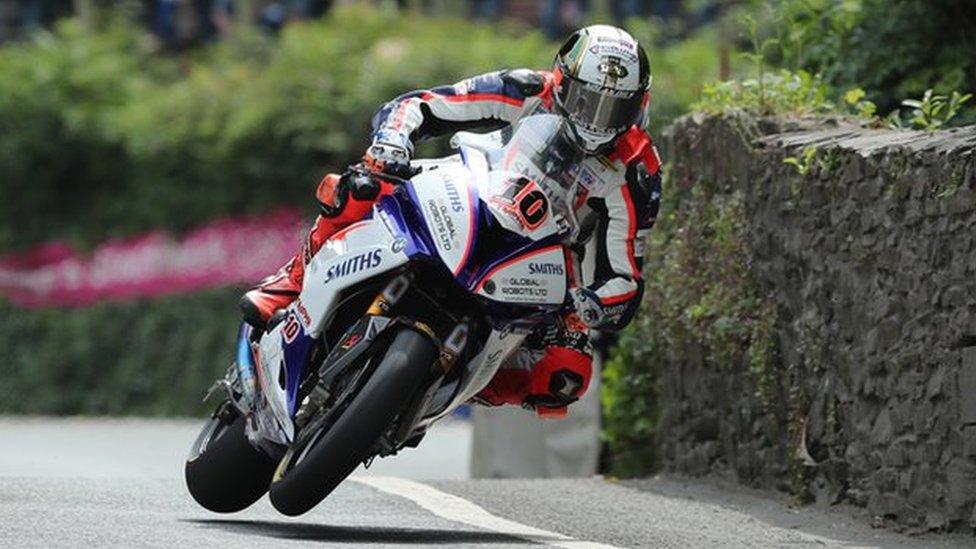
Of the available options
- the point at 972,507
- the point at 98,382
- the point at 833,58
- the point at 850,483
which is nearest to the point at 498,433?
the point at 833,58

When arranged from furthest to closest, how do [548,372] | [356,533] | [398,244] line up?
[548,372], [356,533], [398,244]

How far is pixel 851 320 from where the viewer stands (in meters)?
10.5

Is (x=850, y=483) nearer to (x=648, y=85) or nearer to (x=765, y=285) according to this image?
(x=765, y=285)

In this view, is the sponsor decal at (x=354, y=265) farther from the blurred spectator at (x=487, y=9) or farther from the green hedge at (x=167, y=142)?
the blurred spectator at (x=487, y=9)

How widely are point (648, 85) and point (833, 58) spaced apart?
4343 mm

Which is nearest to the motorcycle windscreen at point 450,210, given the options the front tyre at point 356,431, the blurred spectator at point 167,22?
the front tyre at point 356,431

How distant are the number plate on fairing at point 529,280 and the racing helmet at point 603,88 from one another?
0.51 meters

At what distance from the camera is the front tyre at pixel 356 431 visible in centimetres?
839

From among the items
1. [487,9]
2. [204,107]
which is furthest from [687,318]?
[487,9]

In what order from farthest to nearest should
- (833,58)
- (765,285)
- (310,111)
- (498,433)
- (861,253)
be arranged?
(310,111) < (498,433) < (833,58) < (765,285) < (861,253)

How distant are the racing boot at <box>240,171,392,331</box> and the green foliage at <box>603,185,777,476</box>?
8.84ft

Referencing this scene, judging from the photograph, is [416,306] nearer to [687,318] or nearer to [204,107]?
[687,318]

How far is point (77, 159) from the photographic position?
24406 mm

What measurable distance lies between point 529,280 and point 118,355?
1577 cm
